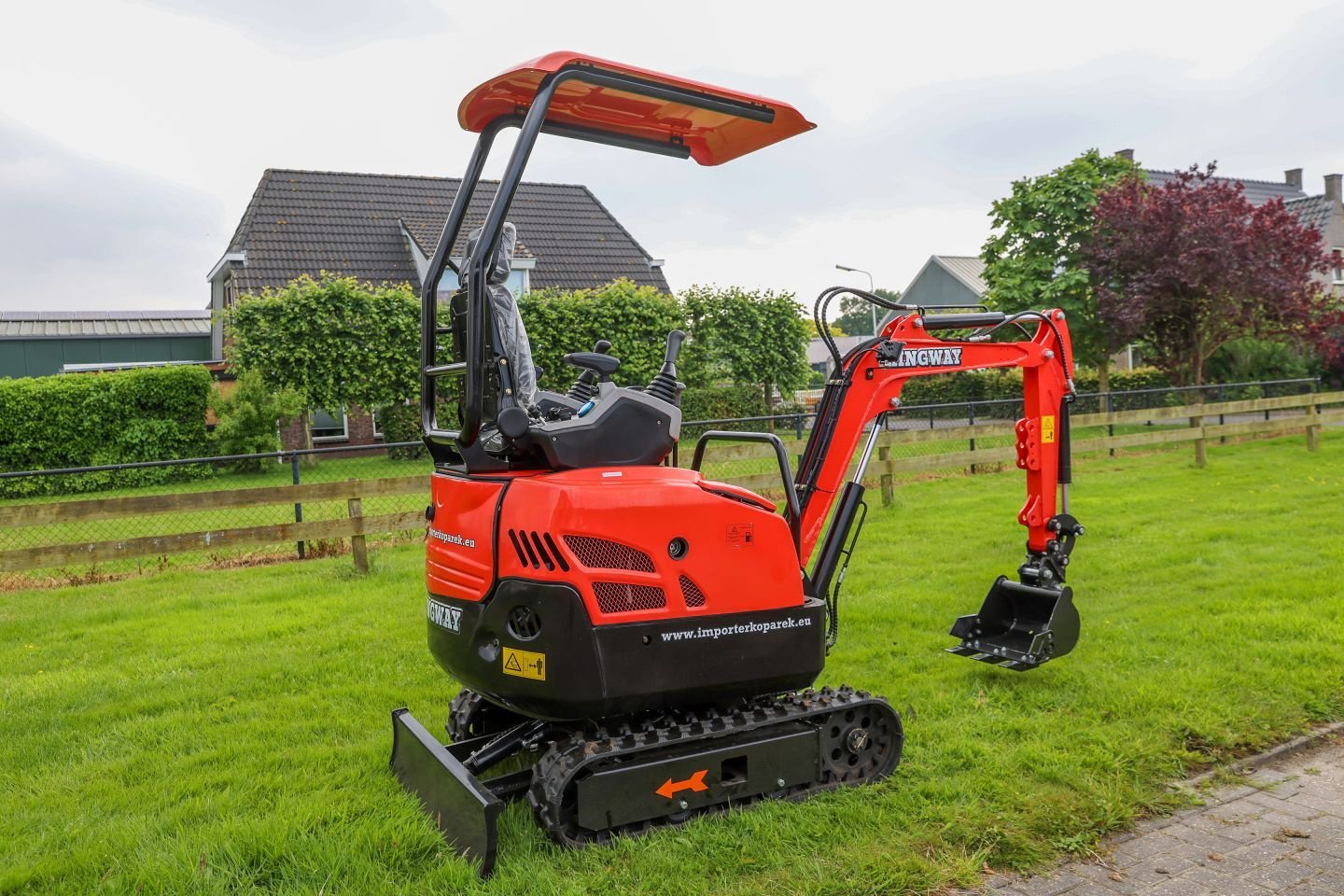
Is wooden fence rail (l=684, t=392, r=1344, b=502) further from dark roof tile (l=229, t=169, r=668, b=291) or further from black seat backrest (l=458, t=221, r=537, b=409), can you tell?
dark roof tile (l=229, t=169, r=668, b=291)

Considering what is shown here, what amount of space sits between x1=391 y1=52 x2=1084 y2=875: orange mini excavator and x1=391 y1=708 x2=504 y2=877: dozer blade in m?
0.01

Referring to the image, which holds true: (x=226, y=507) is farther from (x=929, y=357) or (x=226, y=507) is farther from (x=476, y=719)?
(x=929, y=357)

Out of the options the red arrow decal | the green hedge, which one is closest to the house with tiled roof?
the green hedge

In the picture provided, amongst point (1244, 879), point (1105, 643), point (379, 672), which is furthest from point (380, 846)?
point (1105, 643)

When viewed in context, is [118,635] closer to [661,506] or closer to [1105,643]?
[661,506]

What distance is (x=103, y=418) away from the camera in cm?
1727

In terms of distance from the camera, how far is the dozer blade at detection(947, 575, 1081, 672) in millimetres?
5277

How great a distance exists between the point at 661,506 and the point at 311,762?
2146mm

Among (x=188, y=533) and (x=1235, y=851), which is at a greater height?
(x=188, y=533)

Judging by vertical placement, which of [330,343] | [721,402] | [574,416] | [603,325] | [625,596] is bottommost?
[625,596]

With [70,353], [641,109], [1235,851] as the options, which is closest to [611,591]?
[641,109]

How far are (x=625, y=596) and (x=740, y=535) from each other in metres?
0.53

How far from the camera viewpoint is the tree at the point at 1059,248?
22.1 meters

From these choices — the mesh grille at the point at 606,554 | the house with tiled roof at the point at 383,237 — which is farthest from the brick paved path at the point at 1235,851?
the house with tiled roof at the point at 383,237
